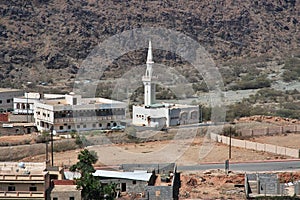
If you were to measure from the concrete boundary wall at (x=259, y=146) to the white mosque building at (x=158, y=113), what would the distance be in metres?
4.06

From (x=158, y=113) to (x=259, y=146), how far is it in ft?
28.7

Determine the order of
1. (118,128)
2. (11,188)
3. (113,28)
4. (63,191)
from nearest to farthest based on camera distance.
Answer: (11,188) < (63,191) < (118,128) < (113,28)

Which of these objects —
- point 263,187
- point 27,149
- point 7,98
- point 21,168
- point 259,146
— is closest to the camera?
point 21,168

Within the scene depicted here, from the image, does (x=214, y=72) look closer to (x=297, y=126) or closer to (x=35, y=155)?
(x=297, y=126)

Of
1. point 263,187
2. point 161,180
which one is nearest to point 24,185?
point 161,180

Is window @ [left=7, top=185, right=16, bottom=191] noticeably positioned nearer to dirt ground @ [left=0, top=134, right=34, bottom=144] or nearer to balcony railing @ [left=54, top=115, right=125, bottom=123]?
dirt ground @ [left=0, top=134, right=34, bottom=144]

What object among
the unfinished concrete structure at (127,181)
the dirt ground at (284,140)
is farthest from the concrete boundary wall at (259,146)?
the unfinished concrete structure at (127,181)

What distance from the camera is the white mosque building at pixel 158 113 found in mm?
54688

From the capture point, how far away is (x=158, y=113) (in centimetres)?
5484

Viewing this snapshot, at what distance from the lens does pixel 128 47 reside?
9375 cm

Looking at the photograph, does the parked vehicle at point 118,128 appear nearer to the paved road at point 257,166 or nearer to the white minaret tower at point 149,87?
the white minaret tower at point 149,87

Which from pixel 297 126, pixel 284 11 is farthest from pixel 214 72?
pixel 297 126

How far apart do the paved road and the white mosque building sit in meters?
11.6

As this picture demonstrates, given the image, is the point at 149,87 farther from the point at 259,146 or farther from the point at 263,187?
the point at 263,187
